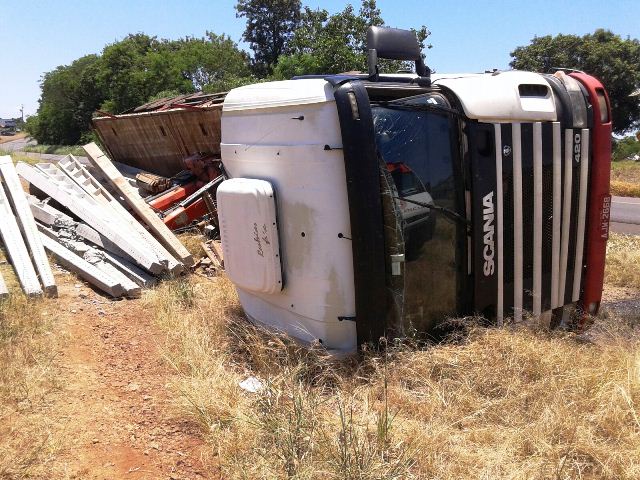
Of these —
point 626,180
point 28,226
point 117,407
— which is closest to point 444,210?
point 117,407

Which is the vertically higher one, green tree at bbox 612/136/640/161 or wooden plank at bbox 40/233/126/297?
wooden plank at bbox 40/233/126/297

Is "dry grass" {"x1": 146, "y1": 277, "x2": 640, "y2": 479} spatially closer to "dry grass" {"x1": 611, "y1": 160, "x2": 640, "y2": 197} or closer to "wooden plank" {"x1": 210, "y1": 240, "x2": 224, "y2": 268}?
"wooden plank" {"x1": 210, "y1": 240, "x2": 224, "y2": 268}

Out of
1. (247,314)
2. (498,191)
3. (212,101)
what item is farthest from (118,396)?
(212,101)

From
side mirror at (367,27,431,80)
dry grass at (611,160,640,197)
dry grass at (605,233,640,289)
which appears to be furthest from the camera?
dry grass at (611,160,640,197)

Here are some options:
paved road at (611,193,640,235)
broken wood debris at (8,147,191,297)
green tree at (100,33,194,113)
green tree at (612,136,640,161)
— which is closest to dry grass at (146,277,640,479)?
broken wood debris at (8,147,191,297)

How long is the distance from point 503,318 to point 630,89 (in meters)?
31.0

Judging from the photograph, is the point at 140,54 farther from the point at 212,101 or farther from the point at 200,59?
the point at 212,101

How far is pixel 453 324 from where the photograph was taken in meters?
3.98

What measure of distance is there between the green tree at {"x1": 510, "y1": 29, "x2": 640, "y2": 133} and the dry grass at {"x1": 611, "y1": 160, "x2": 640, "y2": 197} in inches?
319

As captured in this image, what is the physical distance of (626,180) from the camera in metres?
20.4

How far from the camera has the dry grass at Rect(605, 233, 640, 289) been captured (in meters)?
6.69

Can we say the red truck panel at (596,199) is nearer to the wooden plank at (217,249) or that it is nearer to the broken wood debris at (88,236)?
the broken wood debris at (88,236)

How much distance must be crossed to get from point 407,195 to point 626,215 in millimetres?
11656

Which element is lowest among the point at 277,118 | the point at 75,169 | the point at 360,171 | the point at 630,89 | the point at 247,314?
the point at 630,89
